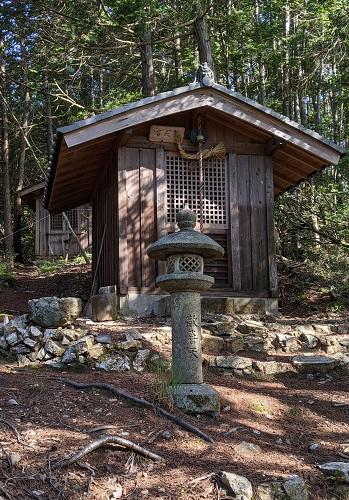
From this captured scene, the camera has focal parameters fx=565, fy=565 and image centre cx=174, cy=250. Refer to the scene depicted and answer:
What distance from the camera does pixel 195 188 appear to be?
1130 cm

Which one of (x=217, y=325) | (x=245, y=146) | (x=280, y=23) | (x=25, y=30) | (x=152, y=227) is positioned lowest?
(x=217, y=325)

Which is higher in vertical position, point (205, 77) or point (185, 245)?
point (205, 77)

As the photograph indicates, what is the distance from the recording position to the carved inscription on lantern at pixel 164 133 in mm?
10930

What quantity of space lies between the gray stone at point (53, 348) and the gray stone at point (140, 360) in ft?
3.47

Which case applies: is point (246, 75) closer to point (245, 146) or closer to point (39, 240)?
point (39, 240)

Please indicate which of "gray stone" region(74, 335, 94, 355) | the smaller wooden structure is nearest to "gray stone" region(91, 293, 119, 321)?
"gray stone" region(74, 335, 94, 355)

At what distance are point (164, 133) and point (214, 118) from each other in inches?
43.7

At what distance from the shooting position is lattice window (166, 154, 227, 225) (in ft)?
36.7

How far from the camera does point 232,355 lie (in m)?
8.38

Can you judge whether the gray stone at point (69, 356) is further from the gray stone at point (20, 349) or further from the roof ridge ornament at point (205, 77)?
the roof ridge ornament at point (205, 77)

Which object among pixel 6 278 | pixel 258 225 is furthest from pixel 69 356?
pixel 6 278

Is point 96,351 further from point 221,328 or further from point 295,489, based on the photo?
point 295,489

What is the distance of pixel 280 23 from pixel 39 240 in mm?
13657

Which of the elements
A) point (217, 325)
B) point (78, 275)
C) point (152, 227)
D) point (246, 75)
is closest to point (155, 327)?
point (217, 325)
